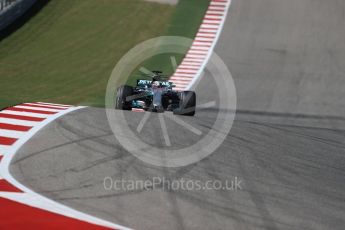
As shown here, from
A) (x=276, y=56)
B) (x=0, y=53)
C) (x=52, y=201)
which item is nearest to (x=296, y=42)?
(x=276, y=56)

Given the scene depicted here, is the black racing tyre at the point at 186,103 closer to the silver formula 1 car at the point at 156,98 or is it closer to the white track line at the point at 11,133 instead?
the silver formula 1 car at the point at 156,98

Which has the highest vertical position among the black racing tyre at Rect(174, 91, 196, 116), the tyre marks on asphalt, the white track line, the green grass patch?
the green grass patch

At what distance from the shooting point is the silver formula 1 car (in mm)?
19031

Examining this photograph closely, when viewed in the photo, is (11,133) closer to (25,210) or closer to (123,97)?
(25,210)

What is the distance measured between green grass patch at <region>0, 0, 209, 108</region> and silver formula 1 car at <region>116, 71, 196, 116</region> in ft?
11.6

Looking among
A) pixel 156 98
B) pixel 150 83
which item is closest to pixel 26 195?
pixel 156 98

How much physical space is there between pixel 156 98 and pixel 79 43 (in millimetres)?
10897

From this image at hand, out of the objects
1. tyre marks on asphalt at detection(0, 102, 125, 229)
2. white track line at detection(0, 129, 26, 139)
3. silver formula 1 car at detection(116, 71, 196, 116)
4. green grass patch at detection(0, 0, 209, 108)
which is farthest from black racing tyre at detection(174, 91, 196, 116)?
tyre marks on asphalt at detection(0, 102, 125, 229)

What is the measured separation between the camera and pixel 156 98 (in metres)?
19.2

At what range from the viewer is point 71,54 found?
27781 mm

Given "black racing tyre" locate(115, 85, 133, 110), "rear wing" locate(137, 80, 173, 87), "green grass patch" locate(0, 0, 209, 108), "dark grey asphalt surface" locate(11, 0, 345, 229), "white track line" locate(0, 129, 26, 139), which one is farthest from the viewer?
"green grass patch" locate(0, 0, 209, 108)

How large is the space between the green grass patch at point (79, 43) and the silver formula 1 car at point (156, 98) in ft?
11.6

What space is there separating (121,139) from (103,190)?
305 centimetres

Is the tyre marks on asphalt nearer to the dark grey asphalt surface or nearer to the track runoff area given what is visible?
the track runoff area
